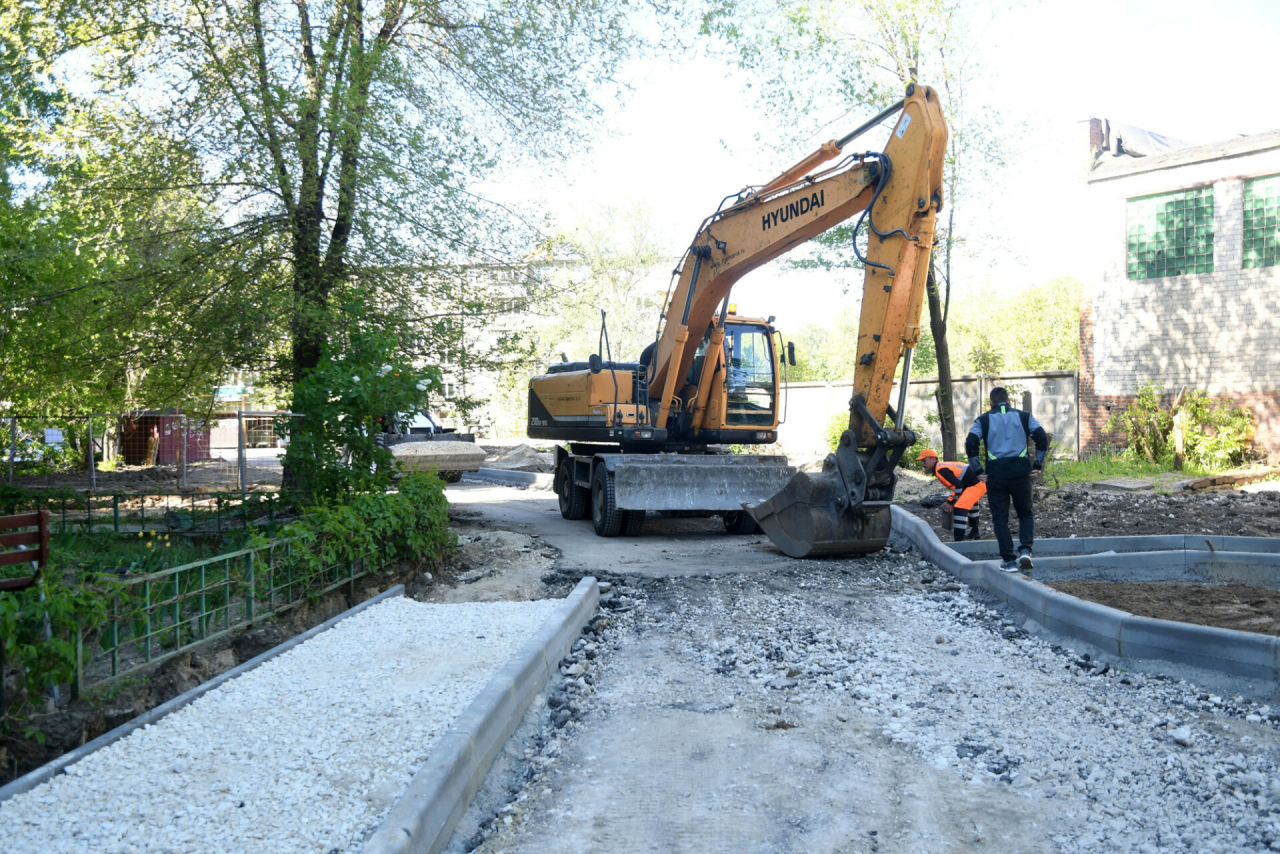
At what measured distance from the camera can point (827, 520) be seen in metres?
9.48

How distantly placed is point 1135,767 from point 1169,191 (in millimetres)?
17918

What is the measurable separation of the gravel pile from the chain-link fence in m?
8.89

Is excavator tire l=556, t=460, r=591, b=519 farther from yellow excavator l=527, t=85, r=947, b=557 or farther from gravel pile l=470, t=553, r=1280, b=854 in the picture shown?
gravel pile l=470, t=553, r=1280, b=854

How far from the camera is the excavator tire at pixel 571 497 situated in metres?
13.6

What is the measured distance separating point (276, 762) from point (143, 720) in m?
0.90

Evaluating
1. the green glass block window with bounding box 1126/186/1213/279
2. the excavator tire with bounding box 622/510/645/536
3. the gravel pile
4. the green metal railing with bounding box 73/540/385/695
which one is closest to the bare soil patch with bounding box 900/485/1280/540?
the gravel pile

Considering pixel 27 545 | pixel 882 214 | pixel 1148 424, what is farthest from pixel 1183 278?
pixel 27 545

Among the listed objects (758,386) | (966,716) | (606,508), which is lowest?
(966,716)

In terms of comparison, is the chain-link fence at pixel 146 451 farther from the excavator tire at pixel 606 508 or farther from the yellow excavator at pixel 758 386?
the excavator tire at pixel 606 508

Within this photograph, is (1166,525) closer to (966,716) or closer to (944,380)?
(966,716)

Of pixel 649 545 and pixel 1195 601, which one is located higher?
pixel 1195 601

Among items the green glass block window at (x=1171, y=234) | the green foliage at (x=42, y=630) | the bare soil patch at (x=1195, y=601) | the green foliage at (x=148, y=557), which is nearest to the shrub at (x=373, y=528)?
the green foliage at (x=148, y=557)

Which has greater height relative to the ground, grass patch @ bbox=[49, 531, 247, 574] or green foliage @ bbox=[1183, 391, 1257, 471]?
green foliage @ bbox=[1183, 391, 1257, 471]

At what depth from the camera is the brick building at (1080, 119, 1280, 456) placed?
1730 centimetres
